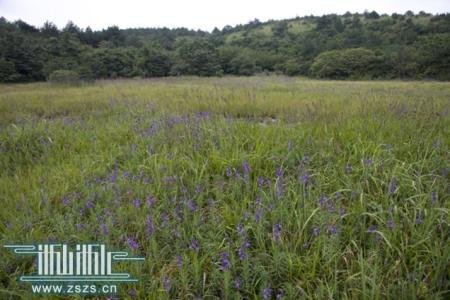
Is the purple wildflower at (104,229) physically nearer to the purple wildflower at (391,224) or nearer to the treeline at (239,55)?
the purple wildflower at (391,224)

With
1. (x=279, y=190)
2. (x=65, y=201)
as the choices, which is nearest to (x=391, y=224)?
(x=279, y=190)

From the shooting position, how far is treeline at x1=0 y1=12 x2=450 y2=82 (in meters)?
40.2

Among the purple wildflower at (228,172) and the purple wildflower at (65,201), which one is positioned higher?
the purple wildflower at (228,172)

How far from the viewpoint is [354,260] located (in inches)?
62.1

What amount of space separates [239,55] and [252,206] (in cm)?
6561

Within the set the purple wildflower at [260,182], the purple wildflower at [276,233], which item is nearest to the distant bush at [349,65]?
the purple wildflower at [260,182]

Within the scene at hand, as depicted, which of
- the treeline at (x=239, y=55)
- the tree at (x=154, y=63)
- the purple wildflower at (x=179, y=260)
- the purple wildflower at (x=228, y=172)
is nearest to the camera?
the purple wildflower at (x=179, y=260)

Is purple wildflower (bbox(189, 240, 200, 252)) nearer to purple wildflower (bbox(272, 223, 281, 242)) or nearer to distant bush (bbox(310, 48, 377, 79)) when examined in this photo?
purple wildflower (bbox(272, 223, 281, 242))

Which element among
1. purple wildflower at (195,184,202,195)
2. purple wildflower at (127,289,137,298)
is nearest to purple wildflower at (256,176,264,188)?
purple wildflower at (195,184,202,195)

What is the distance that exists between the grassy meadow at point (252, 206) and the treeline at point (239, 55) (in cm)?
3190

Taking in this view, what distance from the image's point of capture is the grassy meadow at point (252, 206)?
1511mm

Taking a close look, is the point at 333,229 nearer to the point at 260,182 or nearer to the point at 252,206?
the point at 252,206
